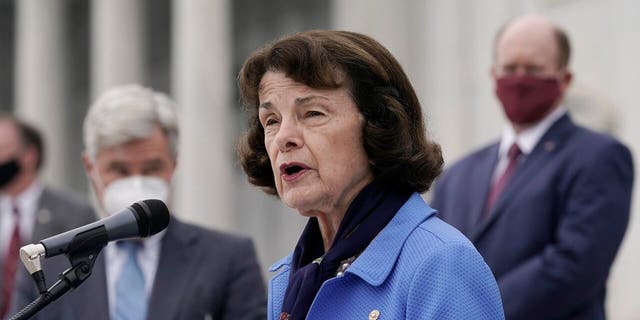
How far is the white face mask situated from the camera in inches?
223

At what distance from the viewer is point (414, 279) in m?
3.67

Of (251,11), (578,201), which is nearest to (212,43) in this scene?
(251,11)

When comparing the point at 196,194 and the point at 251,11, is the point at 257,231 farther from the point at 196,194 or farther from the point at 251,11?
the point at 196,194

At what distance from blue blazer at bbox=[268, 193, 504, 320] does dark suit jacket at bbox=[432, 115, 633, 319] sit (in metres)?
2.51

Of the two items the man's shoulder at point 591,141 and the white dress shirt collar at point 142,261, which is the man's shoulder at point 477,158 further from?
the white dress shirt collar at point 142,261

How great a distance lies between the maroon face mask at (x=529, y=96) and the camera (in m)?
6.91

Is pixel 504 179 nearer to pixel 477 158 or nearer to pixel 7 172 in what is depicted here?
pixel 477 158

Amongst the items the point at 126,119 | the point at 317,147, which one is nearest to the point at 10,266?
the point at 126,119

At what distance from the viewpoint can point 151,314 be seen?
5.48 metres

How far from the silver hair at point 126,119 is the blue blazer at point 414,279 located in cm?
218

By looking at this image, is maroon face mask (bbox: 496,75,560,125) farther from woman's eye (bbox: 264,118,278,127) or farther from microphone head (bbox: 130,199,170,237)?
microphone head (bbox: 130,199,170,237)

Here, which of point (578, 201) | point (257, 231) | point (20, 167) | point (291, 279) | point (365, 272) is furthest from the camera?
point (257, 231)

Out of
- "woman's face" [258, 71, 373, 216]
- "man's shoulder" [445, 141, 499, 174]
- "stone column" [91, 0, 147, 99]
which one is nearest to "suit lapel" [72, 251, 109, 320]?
"woman's face" [258, 71, 373, 216]

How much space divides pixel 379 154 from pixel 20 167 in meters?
7.02
